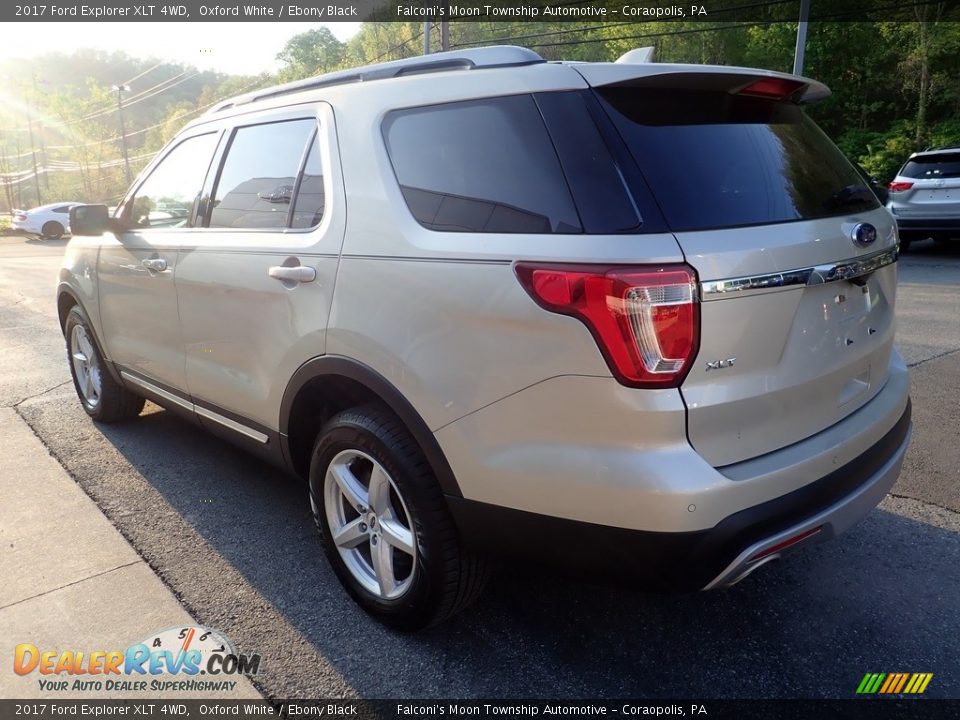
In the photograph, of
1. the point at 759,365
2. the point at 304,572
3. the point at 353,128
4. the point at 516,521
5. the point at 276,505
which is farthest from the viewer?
the point at 276,505

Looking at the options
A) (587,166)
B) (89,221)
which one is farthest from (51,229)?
(587,166)

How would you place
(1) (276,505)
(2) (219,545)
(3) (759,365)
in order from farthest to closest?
(1) (276,505)
(2) (219,545)
(3) (759,365)

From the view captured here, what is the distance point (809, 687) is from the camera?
226 centimetres

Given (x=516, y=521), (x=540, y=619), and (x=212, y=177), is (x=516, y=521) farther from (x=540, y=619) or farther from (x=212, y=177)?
(x=212, y=177)

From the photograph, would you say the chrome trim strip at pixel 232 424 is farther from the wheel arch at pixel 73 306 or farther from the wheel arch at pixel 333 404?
the wheel arch at pixel 73 306

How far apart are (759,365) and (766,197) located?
515mm

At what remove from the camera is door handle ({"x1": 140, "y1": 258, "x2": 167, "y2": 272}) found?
3.54 metres

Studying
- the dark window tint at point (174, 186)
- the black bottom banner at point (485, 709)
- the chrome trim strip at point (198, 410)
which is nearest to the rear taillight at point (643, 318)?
the black bottom banner at point (485, 709)

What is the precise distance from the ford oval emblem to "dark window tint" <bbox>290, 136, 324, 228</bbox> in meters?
1.74

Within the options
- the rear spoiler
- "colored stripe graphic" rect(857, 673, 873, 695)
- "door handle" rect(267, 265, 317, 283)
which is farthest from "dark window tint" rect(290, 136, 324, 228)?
"colored stripe graphic" rect(857, 673, 873, 695)

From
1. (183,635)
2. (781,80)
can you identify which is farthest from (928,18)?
(183,635)

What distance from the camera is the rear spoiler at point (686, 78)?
6.78 feet

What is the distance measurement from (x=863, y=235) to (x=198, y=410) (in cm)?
287

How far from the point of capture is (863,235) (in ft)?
7.32
